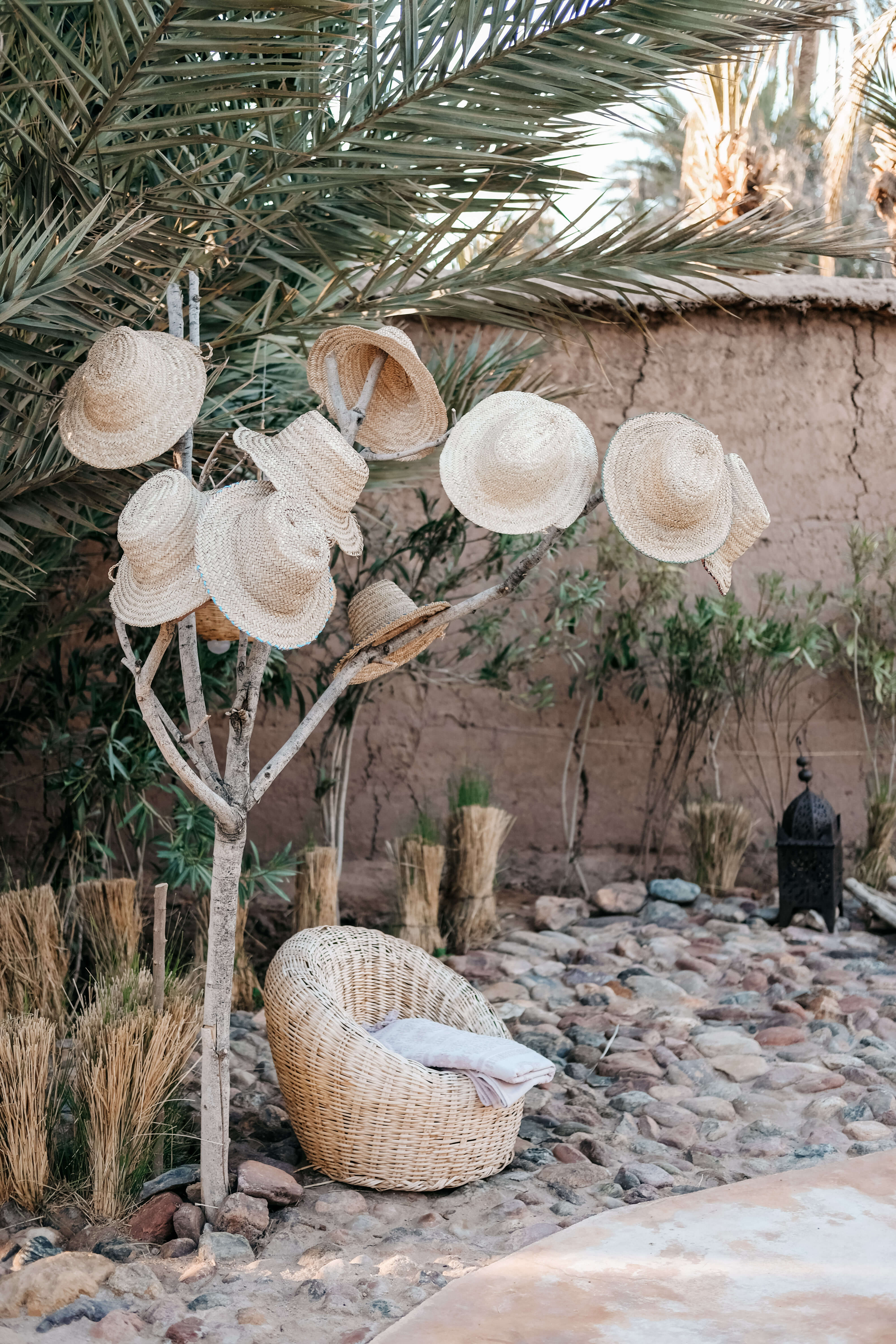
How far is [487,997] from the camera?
13.1 ft

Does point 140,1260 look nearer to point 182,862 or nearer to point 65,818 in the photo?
point 182,862

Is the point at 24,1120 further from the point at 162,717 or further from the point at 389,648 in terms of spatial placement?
the point at 389,648

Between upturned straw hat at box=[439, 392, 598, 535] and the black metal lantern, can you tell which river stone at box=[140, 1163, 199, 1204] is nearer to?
upturned straw hat at box=[439, 392, 598, 535]

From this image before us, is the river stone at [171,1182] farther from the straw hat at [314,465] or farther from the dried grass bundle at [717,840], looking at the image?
Answer: the dried grass bundle at [717,840]

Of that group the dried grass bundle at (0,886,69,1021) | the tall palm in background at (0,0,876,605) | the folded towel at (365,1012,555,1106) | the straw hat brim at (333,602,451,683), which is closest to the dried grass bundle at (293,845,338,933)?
the dried grass bundle at (0,886,69,1021)

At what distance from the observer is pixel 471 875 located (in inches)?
184

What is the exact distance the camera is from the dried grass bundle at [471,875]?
4625mm

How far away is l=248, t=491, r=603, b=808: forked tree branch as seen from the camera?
253 cm

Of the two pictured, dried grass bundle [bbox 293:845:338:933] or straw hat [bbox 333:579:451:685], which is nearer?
straw hat [bbox 333:579:451:685]

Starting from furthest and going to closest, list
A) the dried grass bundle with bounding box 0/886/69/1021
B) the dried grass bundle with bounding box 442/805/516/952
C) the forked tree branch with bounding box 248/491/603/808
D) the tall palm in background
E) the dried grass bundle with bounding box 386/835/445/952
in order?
the dried grass bundle with bounding box 442/805/516/952
the dried grass bundle with bounding box 386/835/445/952
the dried grass bundle with bounding box 0/886/69/1021
the forked tree branch with bounding box 248/491/603/808
the tall palm in background

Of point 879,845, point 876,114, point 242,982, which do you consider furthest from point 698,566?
point 242,982

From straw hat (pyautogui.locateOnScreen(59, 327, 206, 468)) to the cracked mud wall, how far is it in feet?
9.58

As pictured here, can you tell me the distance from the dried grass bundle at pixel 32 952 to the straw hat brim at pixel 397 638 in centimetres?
134

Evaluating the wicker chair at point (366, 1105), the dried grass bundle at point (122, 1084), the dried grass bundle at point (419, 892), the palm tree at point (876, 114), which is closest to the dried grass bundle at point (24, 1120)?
the dried grass bundle at point (122, 1084)
